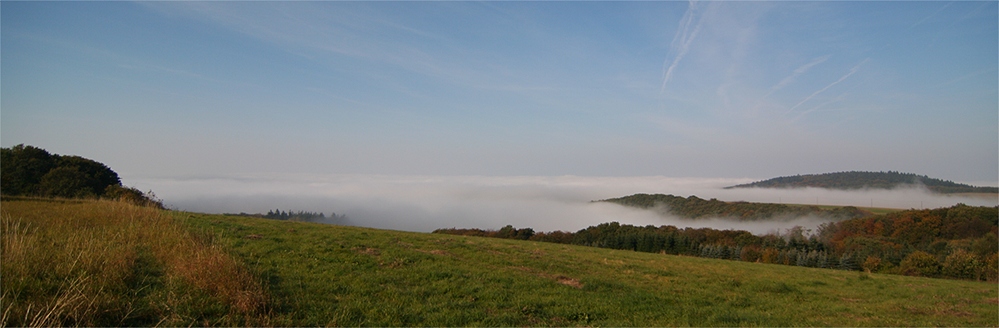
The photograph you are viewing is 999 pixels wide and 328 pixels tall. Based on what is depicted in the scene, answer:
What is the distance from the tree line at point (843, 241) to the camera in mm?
51812

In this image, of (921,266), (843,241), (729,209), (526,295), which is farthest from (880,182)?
(526,295)

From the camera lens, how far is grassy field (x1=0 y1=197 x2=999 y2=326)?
21.7ft

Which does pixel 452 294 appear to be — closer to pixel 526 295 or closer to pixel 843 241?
pixel 526 295

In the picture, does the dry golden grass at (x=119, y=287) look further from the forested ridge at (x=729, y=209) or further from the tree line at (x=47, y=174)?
the forested ridge at (x=729, y=209)

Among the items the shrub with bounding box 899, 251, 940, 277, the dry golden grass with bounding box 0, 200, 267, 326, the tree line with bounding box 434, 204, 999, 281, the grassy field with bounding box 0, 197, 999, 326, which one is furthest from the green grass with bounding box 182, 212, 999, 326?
the tree line with bounding box 434, 204, 999, 281

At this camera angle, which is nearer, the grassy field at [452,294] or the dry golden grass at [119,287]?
the dry golden grass at [119,287]

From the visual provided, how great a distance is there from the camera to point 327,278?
9.35 metres

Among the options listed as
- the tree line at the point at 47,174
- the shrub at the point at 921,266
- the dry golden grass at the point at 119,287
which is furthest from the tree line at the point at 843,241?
the dry golden grass at the point at 119,287

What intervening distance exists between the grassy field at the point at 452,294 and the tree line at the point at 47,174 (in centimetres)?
3356

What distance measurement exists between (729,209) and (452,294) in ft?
583

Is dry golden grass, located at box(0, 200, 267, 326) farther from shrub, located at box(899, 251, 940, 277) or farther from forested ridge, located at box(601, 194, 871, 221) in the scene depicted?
forested ridge, located at box(601, 194, 871, 221)

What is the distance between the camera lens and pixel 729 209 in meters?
162

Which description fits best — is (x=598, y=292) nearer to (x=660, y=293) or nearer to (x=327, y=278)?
(x=660, y=293)

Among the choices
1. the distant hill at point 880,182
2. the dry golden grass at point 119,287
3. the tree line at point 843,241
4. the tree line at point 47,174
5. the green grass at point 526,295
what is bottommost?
the tree line at point 843,241
